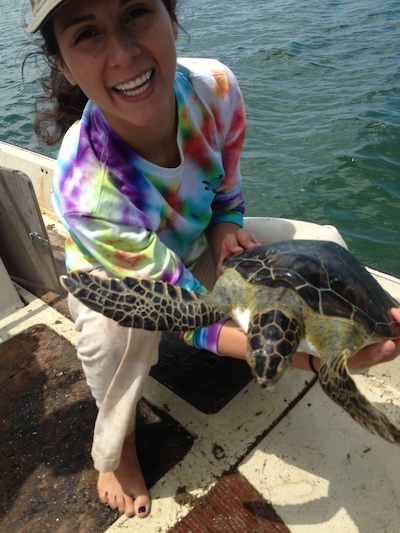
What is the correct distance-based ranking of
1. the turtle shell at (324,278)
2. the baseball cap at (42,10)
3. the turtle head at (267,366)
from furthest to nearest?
the turtle shell at (324,278), the turtle head at (267,366), the baseball cap at (42,10)

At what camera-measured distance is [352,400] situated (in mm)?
1461

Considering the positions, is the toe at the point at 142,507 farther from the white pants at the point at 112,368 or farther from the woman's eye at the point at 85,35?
the woman's eye at the point at 85,35

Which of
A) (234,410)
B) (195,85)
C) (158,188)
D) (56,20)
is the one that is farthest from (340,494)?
(56,20)

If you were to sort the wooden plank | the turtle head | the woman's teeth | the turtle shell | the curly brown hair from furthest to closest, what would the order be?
the wooden plank, the curly brown hair, the turtle shell, the woman's teeth, the turtle head

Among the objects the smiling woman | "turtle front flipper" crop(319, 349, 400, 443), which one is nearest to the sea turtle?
"turtle front flipper" crop(319, 349, 400, 443)

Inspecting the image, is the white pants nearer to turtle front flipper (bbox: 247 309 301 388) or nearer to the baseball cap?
turtle front flipper (bbox: 247 309 301 388)

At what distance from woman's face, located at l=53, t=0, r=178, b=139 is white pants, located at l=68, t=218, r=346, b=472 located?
608mm

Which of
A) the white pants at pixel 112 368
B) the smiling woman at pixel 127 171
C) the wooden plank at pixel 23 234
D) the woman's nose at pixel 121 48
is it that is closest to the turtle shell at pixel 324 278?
the smiling woman at pixel 127 171

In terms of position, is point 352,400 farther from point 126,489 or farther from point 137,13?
point 137,13

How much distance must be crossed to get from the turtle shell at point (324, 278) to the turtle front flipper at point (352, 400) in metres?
0.20

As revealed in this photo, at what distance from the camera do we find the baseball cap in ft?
4.49

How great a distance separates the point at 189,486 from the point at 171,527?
16cm

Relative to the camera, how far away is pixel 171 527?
1718 mm

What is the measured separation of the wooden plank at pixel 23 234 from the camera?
254 centimetres
